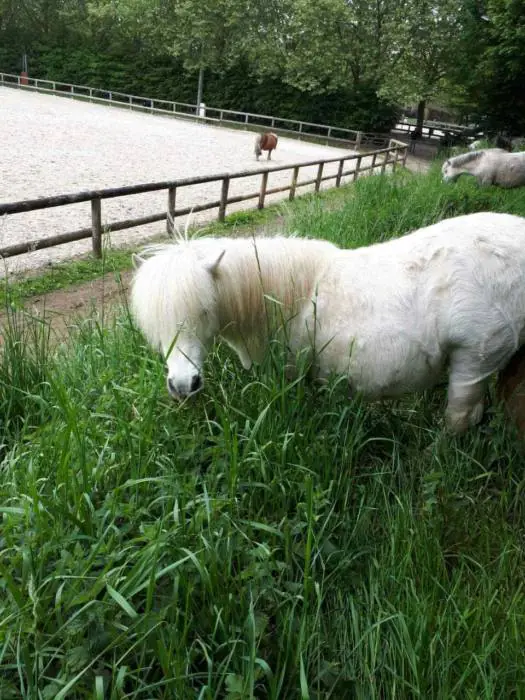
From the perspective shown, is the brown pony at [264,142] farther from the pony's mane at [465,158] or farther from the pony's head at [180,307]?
the pony's head at [180,307]

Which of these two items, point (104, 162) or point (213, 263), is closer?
point (213, 263)

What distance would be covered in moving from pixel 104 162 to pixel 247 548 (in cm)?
1333

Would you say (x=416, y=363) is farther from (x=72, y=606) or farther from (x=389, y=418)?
(x=72, y=606)

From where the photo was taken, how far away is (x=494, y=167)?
1102 cm

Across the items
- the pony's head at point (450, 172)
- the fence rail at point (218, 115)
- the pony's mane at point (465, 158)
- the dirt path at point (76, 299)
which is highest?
the pony's mane at point (465, 158)

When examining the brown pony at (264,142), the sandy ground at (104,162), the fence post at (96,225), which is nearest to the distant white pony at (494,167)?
the sandy ground at (104,162)

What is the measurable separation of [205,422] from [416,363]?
1.03 meters

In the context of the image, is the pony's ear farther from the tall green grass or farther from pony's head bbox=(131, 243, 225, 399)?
the tall green grass

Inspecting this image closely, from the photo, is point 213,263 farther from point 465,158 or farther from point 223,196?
point 465,158

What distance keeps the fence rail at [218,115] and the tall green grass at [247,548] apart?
85.6 feet

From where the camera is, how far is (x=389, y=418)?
2.69 meters

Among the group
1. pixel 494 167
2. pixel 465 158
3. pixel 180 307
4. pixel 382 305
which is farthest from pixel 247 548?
pixel 494 167

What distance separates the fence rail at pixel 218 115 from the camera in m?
28.3

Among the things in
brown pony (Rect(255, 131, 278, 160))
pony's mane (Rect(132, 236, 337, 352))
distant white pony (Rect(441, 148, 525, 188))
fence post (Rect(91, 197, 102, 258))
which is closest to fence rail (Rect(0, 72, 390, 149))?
brown pony (Rect(255, 131, 278, 160))
